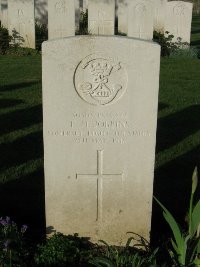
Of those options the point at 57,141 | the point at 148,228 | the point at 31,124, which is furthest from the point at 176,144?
the point at 57,141

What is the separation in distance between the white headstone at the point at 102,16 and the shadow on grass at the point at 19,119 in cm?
718

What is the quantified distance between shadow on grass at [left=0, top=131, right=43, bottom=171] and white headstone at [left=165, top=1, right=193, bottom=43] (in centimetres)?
864

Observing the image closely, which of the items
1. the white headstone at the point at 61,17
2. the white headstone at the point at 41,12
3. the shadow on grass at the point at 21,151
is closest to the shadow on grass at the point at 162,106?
the shadow on grass at the point at 21,151

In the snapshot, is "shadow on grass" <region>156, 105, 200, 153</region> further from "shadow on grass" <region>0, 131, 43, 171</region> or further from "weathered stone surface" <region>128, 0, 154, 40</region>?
"weathered stone surface" <region>128, 0, 154, 40</region>

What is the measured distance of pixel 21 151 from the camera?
5820 millimetres

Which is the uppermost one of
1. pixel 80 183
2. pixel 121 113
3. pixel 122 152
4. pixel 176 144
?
pixel 121 113

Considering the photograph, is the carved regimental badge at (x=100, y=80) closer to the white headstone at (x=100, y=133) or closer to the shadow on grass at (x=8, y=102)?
the white headstone at (x=100, y=133)

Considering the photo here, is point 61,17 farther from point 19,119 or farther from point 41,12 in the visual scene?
point 41,12

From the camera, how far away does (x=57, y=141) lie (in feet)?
11.3

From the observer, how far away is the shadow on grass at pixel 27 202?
4.15 m

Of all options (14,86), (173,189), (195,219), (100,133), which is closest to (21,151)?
(173,189)

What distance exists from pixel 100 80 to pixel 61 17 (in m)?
10.2

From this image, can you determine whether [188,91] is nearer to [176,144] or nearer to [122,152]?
[176,144]

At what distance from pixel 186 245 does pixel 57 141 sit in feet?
3.94
